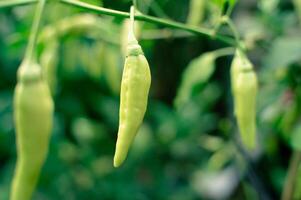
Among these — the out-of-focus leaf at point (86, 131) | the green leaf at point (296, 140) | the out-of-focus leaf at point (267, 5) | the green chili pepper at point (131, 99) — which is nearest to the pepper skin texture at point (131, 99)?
the green chili pepper at point (131, 99)

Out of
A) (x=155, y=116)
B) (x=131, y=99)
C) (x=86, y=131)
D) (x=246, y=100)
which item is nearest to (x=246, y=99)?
(x=246, y=100)

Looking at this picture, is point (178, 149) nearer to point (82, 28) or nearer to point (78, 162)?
point (78, 162)

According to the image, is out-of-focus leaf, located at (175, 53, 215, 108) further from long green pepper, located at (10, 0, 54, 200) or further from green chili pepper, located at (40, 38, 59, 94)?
long green pepper, located at (10, 0, 54, 200)

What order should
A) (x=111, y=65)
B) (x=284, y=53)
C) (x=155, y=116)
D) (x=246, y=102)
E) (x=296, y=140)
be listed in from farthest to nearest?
(x=155, y=116) → (x=111, y=65) → (x=284, y=53) → (x=296, y=140) → (x=246, y=102)

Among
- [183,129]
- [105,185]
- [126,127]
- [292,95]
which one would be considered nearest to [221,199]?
[183,129]

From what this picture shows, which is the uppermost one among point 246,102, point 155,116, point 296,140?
point 246,102

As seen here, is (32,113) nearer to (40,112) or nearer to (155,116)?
(40,112)
